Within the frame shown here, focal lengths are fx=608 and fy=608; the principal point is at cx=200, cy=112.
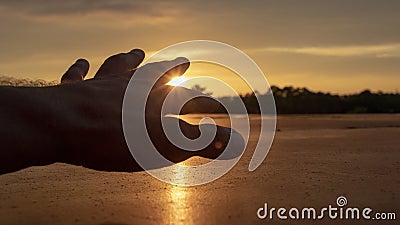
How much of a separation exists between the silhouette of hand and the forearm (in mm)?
32

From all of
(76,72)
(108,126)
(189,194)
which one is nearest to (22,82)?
(76,72)


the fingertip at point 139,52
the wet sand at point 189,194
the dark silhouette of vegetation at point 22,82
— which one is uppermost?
the fingertip at point 139,52

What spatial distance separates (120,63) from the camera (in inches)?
75.9

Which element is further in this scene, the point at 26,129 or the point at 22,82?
the point at 22,82

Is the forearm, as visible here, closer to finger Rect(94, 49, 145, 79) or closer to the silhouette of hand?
the silhouette of hand

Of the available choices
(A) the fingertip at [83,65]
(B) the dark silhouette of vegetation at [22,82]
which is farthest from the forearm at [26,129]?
(A) the fingertip at [83,65]

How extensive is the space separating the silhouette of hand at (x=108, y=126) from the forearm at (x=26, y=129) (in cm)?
3

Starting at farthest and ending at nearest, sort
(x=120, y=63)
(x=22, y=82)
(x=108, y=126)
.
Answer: (x=120, y=63)
(x=22, y=82)
(x=108, y=126)

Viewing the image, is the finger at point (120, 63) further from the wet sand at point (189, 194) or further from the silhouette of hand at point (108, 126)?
the wet sand at point (189, 194)

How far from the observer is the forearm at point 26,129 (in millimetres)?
1332

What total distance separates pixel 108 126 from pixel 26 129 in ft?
0.67

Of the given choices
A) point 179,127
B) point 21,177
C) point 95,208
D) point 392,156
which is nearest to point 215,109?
point 179,127

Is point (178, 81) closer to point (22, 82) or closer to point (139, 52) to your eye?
point (139, 52)

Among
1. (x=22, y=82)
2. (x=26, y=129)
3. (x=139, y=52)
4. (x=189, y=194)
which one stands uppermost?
(x=139, y=52)
